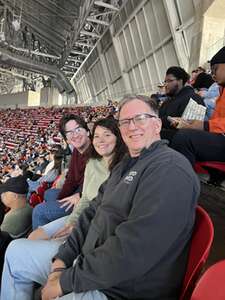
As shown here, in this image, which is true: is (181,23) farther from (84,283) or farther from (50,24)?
(50,24)

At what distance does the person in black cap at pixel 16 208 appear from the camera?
312 centimetres

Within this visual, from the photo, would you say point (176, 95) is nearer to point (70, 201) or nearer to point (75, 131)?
point (75, 131)

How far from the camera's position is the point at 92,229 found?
1645 millimetres

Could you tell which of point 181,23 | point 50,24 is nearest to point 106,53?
point 50,24

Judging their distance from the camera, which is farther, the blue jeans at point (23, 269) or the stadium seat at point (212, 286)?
the blue jeans at point (23, 269)

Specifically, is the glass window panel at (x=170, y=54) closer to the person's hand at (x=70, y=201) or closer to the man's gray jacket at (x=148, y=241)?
the person's hand at (x=70, y=201)

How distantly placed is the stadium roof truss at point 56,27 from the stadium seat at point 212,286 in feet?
46.0

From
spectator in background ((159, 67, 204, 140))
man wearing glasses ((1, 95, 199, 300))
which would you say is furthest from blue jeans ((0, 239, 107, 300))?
spectator in background ((159, 67, 204, 140))

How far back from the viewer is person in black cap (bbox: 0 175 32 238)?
312 centimetres

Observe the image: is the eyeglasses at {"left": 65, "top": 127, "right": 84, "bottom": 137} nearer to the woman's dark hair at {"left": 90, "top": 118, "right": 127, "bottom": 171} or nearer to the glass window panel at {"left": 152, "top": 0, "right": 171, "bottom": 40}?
the woman's dark hair at {"left": 90, "top": 118, "right": 127, "bottom": 171}

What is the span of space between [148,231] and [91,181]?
4.29ft

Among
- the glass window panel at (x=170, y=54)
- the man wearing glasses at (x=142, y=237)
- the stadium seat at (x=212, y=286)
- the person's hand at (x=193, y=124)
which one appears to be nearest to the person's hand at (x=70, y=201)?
the person's hand at (x=193, y=124)

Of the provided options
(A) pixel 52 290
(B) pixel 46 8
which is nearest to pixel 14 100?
(B) pixel 46 8

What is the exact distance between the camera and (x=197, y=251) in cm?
130
